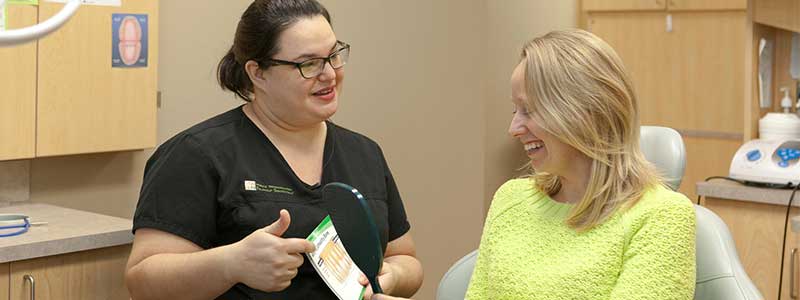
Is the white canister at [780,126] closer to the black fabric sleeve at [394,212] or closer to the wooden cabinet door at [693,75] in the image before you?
the wooden cabinet door at [693,75]

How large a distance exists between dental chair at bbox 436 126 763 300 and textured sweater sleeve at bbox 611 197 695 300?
0.20 metres

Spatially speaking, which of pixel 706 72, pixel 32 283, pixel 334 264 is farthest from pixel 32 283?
pixel 706 72

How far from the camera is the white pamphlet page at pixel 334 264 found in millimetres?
1717

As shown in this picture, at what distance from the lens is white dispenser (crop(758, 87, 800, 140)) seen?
12.1 ft

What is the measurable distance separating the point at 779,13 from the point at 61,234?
256cm

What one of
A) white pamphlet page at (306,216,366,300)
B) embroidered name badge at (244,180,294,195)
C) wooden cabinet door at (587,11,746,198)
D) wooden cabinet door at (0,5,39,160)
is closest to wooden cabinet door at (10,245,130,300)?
wooden cabinet door at (0,5,39,160)

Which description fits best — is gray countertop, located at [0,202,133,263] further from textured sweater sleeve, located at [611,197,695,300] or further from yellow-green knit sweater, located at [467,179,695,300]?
textured sweater sleeve, located at [611,197,695,300]

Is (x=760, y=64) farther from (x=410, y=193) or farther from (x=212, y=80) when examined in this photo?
(x=212, y=80)

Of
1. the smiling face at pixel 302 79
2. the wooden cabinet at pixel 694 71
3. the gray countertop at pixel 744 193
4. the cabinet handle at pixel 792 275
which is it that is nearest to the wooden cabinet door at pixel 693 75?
the wooden cabinet at pixel 694 71

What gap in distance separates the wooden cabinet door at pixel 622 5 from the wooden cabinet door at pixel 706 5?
7 centimetres

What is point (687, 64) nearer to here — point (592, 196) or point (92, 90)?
point (92, 90)

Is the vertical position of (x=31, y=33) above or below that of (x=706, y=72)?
below

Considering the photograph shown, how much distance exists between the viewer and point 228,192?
2066mm

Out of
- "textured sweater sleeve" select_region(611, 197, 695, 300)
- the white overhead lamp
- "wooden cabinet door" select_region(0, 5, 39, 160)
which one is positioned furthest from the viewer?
"wooden cabinet door" select_region(0, 5, 39, 160)
